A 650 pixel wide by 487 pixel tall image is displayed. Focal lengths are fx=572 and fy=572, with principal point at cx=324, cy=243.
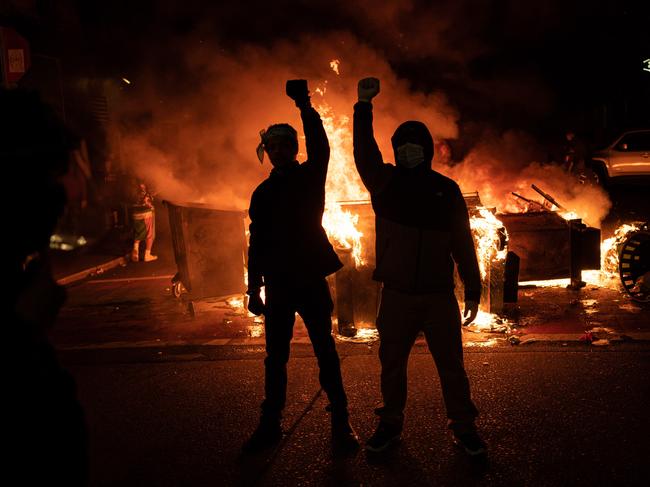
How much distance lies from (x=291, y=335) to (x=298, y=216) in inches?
28.1

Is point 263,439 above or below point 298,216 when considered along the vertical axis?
below

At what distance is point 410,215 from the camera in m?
3.22

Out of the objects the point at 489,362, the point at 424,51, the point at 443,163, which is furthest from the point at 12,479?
the point at 424,51

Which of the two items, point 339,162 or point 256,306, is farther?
point 339,162

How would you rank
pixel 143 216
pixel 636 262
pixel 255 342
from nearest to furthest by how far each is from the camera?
pixel 255 342
pixel 636 262
pixel 143 216

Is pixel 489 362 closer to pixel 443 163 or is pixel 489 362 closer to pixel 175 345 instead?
pixel 175 345

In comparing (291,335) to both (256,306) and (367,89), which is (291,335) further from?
(367,89)

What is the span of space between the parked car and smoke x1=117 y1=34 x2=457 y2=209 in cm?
393

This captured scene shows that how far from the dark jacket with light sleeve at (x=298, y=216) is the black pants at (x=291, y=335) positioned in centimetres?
8

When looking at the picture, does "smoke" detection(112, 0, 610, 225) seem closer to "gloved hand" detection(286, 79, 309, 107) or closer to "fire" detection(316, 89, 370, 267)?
"fire" detection(316, 89, 370, 267)

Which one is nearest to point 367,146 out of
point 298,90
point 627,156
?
point 298,90

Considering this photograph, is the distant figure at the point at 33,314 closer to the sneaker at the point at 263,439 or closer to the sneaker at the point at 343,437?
the sneaker at the point at 263,439

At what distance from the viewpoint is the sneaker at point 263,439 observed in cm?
337

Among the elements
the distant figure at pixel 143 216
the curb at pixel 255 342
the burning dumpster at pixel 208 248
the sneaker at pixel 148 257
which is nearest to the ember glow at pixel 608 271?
the curb at pixel 255 342
